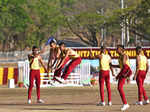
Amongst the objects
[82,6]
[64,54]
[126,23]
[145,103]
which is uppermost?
[82,6]

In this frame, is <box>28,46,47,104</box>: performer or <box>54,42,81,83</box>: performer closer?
<box>54,42,81,83</box>: performer

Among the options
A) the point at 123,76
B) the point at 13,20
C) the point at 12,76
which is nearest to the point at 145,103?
the point at 123,76

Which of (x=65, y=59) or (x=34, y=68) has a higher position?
(x=65, y=59)

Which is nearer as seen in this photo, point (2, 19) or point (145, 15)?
point (145, 15)

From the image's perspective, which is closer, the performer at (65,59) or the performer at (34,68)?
the performer at (65,59)

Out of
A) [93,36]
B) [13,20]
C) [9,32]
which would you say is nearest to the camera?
[93,36]

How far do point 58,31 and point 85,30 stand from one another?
25104 millimetres

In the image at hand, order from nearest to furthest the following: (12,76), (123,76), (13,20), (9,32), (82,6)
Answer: (123,76), (12,76), (13,20), (9,32), (82,6)

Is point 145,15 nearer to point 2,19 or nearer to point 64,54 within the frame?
point 2,19

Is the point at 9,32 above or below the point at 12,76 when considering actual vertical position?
above

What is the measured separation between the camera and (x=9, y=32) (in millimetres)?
99750

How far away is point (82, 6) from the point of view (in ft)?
387

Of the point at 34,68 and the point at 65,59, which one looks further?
the point at 34,68

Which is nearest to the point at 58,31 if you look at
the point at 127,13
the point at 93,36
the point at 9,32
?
the point at 9,32
